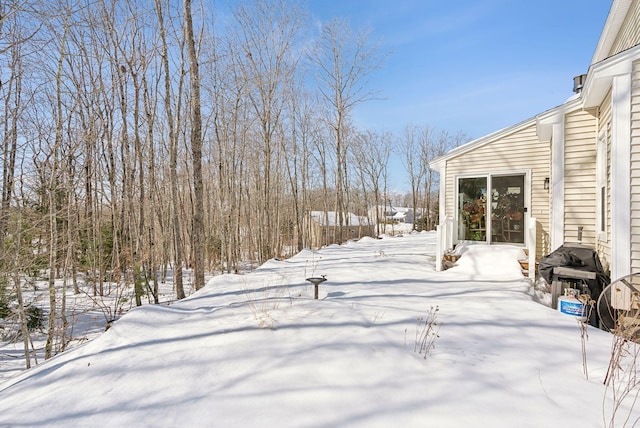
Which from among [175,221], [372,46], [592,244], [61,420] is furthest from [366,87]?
[61,420]

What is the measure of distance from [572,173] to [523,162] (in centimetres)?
177

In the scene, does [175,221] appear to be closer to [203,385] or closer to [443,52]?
[203,385]

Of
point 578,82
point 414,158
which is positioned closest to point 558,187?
point 578,82

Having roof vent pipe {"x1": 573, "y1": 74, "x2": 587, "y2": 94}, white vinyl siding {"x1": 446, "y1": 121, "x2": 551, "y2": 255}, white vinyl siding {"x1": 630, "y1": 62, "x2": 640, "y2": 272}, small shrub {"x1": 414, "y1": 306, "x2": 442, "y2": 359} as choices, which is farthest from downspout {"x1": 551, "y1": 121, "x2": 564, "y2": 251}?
small shrub {"x1": 414, "y1": 306, "x2": 442, "y2": 359}

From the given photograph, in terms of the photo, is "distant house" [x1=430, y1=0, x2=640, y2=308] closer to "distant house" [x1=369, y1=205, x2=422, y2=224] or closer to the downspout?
the downspout

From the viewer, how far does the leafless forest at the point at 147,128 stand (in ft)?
17.0

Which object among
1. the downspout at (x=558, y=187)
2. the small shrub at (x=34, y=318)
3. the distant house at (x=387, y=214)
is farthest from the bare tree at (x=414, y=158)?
the small shrub at (x=34, y=318)

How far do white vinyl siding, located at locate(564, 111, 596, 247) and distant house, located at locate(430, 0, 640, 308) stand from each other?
0.04 ft

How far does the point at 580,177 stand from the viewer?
201 inches

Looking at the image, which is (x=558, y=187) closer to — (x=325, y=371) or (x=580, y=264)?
(x=580, y=264)

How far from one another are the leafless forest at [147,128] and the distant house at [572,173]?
6262 mm

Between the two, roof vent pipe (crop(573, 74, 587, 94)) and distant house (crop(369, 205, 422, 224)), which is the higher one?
roof vent pipe (crop(573, 74, 587, 94))

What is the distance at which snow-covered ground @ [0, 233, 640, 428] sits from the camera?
71.5 inches

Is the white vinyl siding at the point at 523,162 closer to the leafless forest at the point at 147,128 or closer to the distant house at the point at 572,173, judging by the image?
the distant house at the point at 572,173
